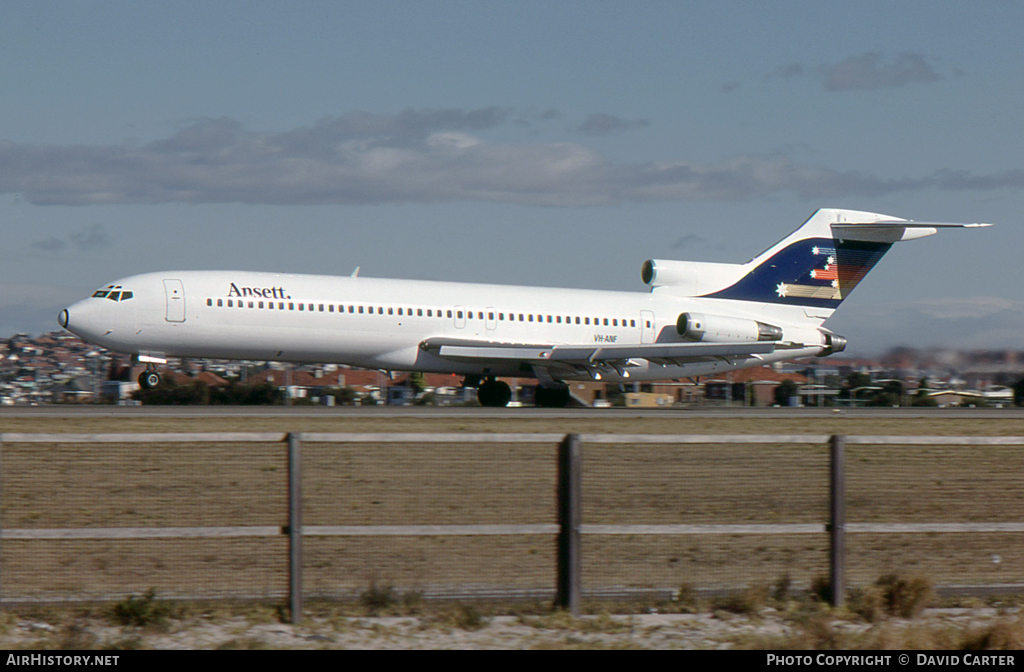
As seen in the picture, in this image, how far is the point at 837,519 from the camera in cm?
910

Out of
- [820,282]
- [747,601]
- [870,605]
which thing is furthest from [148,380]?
[820,282]

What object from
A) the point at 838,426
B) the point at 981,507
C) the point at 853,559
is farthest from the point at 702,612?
the point at 838,426

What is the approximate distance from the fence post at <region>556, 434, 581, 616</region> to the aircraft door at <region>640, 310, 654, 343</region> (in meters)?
28.0

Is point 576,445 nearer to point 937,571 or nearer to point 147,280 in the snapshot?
point 937,571

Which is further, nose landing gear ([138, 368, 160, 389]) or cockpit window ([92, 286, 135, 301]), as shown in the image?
cockpit window ([92, 286, 135, 301])

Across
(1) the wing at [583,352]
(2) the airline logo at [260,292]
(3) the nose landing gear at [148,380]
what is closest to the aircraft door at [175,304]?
(2) the airline logo at [260,292]

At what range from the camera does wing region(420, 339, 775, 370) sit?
3234 cm

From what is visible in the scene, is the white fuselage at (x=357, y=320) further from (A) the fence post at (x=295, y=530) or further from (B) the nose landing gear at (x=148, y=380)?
(A) the fence post at (x=295, y=530)

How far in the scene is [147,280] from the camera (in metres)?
29.7

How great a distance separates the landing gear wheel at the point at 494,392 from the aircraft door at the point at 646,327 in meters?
5.30

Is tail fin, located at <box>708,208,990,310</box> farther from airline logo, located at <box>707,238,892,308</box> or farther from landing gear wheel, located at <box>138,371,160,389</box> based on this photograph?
landing gear wheel, located at <box>138,371,160,389</box>

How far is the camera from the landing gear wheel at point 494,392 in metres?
34.4

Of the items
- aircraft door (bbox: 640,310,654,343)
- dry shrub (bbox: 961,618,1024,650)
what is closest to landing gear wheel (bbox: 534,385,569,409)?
aircraft door (bbox: 640,310,654,343)

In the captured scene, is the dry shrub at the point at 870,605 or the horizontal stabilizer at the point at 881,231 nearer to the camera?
the dry shrub at the point at 870,605
